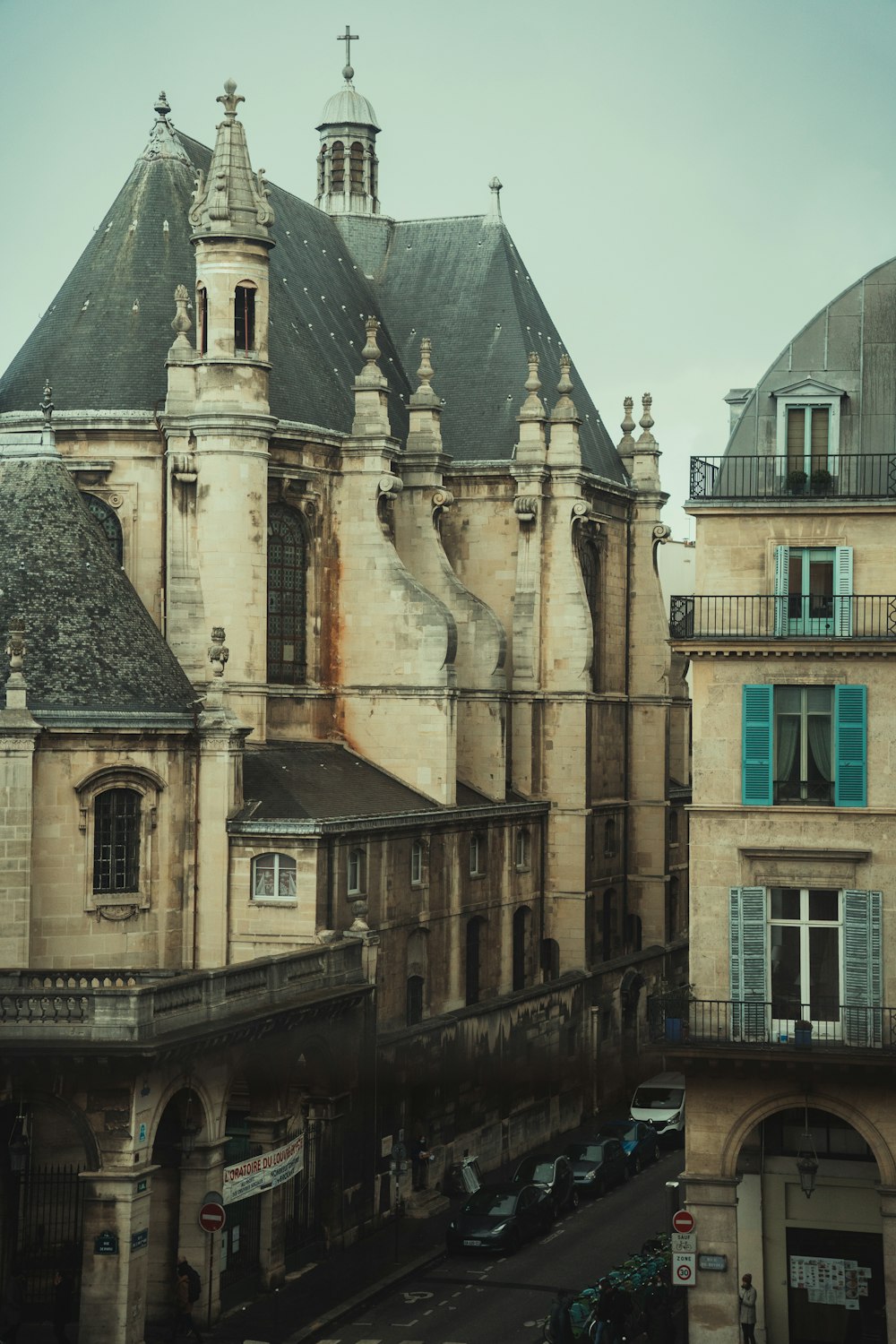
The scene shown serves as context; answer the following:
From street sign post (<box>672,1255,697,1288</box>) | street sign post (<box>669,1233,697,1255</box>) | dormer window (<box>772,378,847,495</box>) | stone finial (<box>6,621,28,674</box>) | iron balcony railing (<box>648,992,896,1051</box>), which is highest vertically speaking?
dormer window (<box>772,378,847,495</box>)

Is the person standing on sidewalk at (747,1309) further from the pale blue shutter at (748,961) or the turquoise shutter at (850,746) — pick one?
the turquoise shutter at (850,746)

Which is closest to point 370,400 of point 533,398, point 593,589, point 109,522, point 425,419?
point 425,419

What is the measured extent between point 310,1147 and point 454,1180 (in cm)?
845

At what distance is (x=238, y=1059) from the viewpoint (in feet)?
152

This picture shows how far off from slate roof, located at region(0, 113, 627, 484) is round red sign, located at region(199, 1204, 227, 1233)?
28061mm

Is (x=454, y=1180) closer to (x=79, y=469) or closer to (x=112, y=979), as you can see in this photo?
(x=112, y=979)

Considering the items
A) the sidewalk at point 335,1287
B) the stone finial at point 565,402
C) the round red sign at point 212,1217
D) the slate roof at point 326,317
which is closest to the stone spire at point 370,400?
the slate roof at point 326,317

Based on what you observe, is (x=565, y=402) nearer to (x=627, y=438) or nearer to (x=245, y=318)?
(x=627, y=438)

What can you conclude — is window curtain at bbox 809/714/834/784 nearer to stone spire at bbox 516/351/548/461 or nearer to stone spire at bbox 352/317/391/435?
stone spire at bbox 352/317/391/435

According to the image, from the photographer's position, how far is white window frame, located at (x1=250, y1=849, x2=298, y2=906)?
55219 millimetres

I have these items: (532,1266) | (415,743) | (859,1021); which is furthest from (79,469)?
(859,1021)

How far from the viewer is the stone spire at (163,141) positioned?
6900 cm

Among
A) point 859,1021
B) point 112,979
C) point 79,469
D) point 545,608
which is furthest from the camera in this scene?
point 545,608

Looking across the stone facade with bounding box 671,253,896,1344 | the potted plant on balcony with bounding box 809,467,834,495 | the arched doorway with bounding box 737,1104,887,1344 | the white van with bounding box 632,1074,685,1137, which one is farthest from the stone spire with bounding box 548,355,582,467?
the arched doorway with bounding box 737,1104,887,1344
